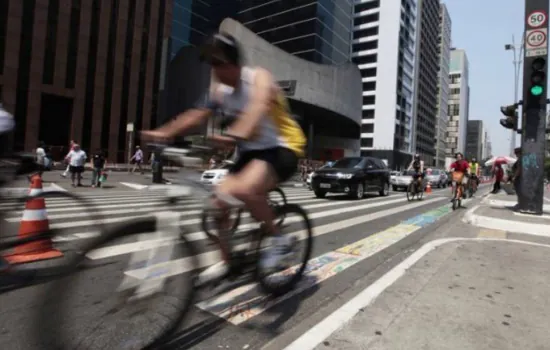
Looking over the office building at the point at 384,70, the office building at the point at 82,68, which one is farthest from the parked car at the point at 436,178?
the office building at the point at 384,70

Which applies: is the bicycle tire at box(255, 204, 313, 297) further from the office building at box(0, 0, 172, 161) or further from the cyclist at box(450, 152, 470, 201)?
the office building at box(0, 0, 172, 161)

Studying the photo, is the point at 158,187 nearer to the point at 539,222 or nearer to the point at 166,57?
the point at 539,222

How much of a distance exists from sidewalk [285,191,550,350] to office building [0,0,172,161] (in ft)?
94.9

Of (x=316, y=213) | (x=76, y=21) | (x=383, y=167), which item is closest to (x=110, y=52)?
(x=76, y=21)

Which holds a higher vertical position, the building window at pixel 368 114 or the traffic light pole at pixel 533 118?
the building window at pixel 368 114

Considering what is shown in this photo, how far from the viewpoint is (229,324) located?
2.99 metres

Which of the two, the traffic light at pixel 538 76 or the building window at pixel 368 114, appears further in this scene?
the building window at pixel 368 114

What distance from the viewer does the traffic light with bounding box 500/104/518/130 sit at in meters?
9.56

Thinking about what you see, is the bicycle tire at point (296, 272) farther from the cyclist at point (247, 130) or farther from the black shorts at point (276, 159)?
the black shorts at point (276, 159)

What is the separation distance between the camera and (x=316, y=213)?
31.4 ft

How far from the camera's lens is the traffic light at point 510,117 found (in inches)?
376

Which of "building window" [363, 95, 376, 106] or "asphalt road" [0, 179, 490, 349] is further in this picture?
"building window" [363, 95, 376, 106]

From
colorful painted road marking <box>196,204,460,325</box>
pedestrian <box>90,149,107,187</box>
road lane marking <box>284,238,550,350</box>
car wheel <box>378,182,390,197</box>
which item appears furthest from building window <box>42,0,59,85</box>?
road lane marking <box>284,238,550,350</box>

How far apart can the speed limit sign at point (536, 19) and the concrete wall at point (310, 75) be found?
84.8ft
